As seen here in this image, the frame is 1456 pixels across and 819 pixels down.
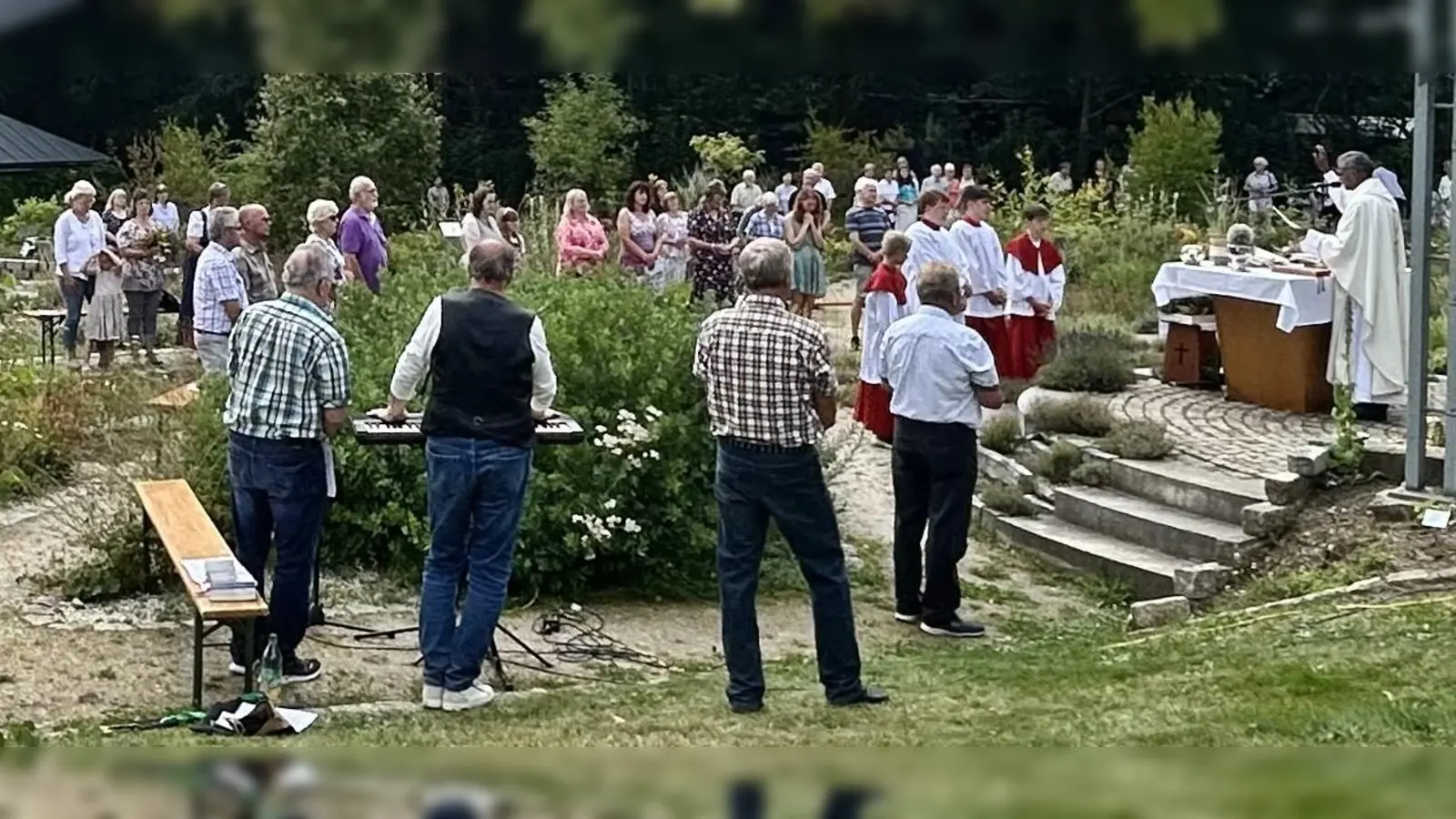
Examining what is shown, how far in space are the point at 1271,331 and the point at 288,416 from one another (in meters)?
6.88

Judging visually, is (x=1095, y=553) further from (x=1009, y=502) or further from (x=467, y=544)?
(x=467, y=544)

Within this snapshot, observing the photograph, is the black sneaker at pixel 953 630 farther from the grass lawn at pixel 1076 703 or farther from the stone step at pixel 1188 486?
the stone step at pixel 1188 486

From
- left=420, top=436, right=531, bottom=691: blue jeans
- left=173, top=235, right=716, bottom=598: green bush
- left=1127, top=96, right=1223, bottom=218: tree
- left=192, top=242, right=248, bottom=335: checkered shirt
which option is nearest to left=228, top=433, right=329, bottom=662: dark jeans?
left=420, top=436, right=531, bottom=691: blue jeans

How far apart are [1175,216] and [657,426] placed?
55.9 ft

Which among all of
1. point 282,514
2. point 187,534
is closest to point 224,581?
point 282,514

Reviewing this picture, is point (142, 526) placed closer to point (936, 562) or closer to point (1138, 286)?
point (936, 562)

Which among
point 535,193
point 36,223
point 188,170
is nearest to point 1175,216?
point 535,193

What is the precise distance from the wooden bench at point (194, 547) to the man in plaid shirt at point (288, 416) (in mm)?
241

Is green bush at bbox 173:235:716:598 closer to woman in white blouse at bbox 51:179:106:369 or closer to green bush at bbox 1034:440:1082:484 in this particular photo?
green bush at bbox 1034:440:1082:484

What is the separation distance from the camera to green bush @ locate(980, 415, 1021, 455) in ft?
39.2

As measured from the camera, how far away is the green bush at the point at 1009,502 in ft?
35.9

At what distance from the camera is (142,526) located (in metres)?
8.55

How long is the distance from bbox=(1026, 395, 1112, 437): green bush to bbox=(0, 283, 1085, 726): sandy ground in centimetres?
150

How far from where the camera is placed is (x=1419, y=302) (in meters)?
9.28
